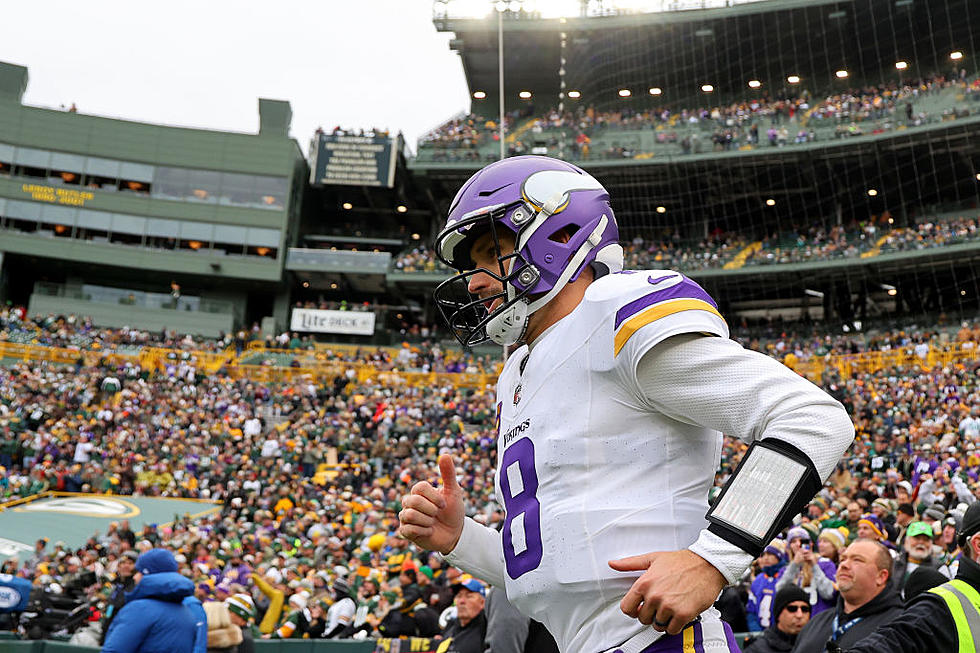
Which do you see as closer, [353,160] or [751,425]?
[751,425]

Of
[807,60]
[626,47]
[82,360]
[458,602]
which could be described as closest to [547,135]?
[626,47]

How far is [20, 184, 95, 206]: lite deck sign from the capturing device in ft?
139

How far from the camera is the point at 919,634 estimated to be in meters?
2.69

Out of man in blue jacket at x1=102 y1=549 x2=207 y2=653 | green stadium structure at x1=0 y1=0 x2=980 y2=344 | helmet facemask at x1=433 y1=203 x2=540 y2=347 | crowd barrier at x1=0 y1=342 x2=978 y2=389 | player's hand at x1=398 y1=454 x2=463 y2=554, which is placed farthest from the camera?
green stadium structure at x1=0 y1=0 x2=980 y2=344

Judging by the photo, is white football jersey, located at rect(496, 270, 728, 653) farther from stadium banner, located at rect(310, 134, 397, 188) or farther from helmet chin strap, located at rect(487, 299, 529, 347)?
stadium banner, located at rect(310, 134, 397, 188)

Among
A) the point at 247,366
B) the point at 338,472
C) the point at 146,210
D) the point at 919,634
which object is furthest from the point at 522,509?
the point at 146,210

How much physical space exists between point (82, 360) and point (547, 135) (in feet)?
73.1

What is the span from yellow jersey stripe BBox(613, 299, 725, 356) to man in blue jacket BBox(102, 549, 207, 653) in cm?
389

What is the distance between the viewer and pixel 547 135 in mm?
41125

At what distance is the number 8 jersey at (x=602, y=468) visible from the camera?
199 centimetres

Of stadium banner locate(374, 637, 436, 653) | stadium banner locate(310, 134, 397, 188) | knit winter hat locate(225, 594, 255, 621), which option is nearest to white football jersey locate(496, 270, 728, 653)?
stadium banner locate(374, 637, 436, 653)

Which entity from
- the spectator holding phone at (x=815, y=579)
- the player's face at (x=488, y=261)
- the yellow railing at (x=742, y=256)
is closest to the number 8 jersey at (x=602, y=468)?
the player's face at (x=488, y=261)

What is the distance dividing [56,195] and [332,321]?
50.1 feet

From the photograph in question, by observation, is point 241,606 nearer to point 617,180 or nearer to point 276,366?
point 276,366
